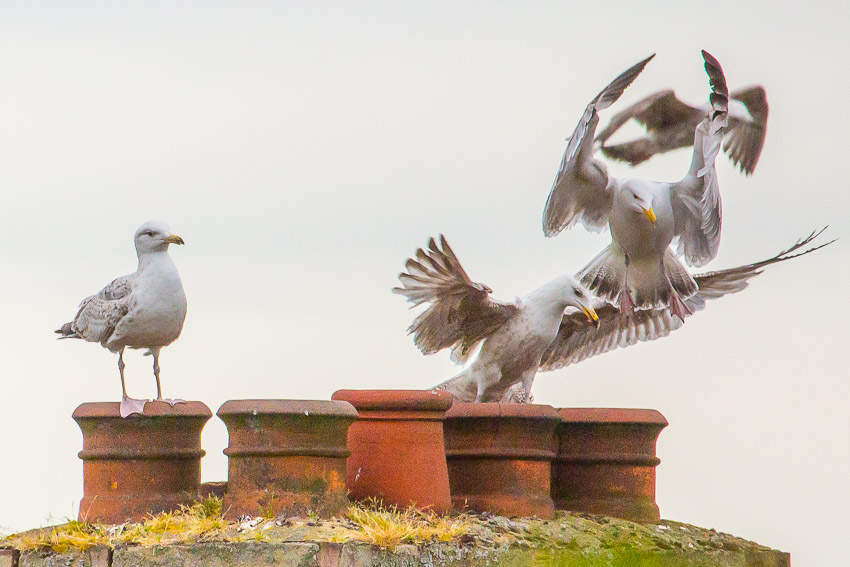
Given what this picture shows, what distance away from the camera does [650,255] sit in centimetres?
1005

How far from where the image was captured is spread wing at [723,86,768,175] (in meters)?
10.5

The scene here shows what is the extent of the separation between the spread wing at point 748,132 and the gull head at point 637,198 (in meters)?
1.29

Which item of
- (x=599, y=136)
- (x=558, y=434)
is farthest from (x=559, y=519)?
(x=599, y=136)

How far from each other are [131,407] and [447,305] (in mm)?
2595

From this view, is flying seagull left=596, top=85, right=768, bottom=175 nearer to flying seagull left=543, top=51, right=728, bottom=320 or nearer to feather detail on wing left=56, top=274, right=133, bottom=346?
flying seagull left=543, top=51, right=728, bottom=320

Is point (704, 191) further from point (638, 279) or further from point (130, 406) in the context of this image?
point (130, 406)

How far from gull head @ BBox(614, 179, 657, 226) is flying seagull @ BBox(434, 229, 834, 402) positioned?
89 cm

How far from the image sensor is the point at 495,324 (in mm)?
9266

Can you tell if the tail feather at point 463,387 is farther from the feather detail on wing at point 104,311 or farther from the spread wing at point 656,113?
the feather detail on wing at point 104,311

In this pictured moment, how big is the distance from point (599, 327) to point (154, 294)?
4027mm

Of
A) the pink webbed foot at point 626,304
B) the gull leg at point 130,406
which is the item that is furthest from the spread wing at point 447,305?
the gull leg at point 130,406

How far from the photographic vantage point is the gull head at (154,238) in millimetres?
7961

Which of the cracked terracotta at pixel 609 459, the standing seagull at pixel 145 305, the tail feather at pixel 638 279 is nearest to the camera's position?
the standing seagull at pixel 145 305

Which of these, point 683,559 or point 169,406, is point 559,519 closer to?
point 683,559
